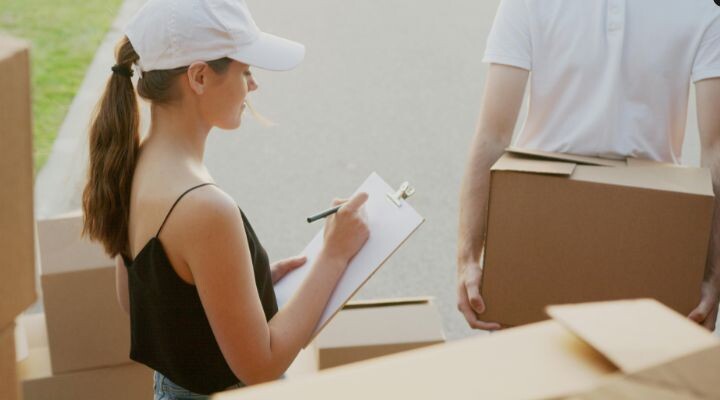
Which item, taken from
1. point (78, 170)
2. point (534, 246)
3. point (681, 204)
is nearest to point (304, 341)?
point (534, 246)

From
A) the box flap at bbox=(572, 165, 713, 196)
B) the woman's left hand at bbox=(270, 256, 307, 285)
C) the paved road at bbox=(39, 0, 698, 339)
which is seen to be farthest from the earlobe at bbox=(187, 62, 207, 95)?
the paved road at bbox=(39, 0, 698, 339)

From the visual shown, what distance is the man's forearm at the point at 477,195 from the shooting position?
2.21 meters

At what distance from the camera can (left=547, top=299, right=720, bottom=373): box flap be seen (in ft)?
2.75

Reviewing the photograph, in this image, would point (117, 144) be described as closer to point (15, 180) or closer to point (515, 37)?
point (15, 180)

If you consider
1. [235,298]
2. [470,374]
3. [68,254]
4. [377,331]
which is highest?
[470,374]

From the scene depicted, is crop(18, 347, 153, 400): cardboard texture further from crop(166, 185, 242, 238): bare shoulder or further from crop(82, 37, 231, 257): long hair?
crop(166, 185, 242, 238): bare shoulder

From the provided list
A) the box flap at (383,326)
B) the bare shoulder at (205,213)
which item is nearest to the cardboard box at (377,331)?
the box flap at (383,326)

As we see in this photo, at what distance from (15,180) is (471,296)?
1.22 metres

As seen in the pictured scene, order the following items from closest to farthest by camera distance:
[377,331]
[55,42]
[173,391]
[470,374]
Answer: [470,374] < [173,391] < [377,331] < [55,42]

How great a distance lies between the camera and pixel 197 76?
180cm

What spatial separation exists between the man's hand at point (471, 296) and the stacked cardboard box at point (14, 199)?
1118 millimetres

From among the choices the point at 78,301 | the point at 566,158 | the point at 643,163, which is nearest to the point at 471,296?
the point at 566,158

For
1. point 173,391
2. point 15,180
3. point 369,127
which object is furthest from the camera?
point 369,127

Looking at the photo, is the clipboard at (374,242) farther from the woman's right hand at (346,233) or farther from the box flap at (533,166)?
the box flap at (533,166)
